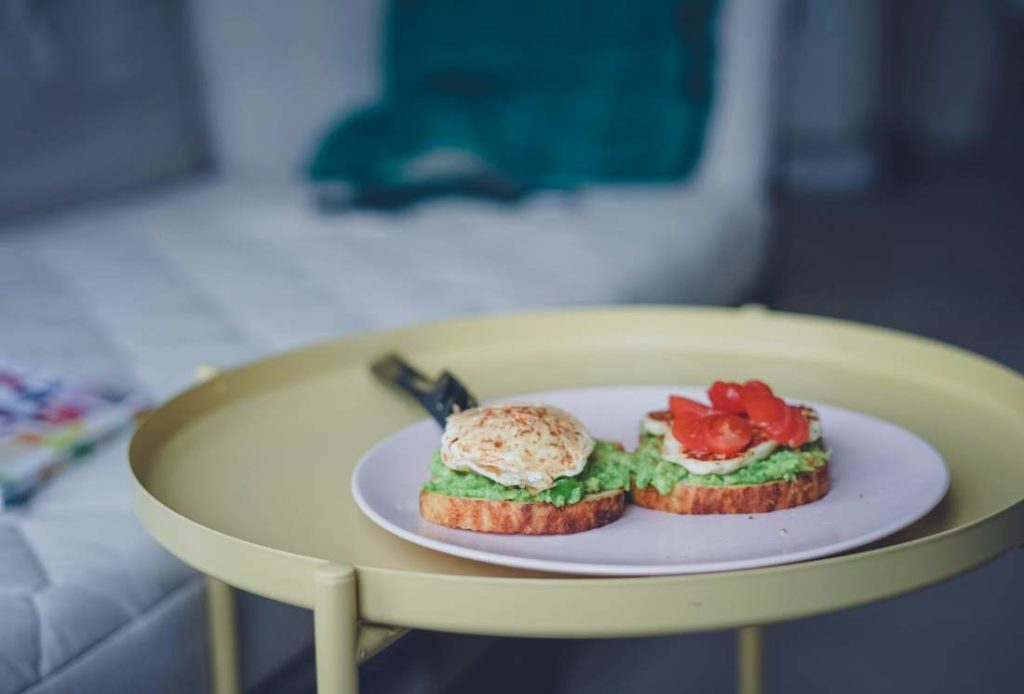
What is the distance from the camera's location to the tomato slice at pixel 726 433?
0.84m

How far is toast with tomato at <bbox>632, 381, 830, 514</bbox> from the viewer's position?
2.75 ft

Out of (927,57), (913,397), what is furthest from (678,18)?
(927,57)

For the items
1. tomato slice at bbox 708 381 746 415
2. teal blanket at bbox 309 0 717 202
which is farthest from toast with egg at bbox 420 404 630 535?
teal blanket at bbox 309 0 717 202

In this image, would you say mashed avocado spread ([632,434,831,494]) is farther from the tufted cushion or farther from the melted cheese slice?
the tufted cushion

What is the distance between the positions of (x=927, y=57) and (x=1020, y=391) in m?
5.43

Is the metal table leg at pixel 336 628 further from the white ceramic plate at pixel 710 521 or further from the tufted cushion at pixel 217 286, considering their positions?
the tufted cushion at pixel 217 286

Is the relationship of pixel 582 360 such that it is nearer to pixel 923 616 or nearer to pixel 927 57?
pixel 923 616

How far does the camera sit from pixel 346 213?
7.75ft

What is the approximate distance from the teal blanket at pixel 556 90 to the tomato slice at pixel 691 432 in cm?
169

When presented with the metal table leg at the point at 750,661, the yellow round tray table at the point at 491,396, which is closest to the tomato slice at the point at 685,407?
the yellow round tray table at the point at 491,396

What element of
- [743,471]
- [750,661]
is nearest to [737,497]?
[743,471]

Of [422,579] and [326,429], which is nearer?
[422,579]

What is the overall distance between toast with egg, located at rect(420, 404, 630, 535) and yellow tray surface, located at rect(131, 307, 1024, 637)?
0.13ft

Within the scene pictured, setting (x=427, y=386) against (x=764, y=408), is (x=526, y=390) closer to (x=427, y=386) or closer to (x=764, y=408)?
(x=427, y=386)
